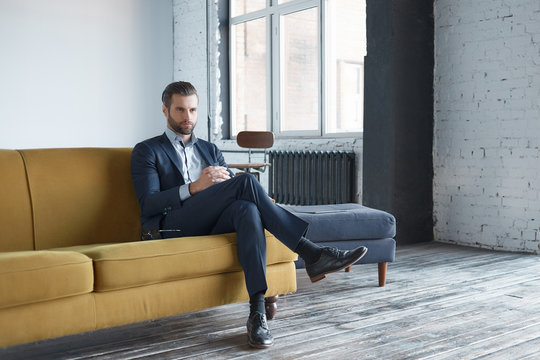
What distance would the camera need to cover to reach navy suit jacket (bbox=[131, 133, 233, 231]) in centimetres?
284

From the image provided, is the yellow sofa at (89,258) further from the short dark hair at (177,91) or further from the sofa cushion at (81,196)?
the short dark hair at (177,91)

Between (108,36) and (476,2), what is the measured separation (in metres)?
5.06

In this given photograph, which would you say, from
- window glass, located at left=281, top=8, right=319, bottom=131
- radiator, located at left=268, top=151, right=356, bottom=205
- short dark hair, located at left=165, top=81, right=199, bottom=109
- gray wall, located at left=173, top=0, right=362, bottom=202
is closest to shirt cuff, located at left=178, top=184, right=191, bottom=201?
short dark hair, located at left=165, top=81, right=199, bottom=109

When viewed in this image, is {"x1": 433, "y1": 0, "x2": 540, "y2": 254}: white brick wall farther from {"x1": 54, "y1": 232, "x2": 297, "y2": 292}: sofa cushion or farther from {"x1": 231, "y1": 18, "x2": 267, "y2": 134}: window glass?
{"x1": 231, "y1": 18, "x2": 267, "y2": 134}: window glass

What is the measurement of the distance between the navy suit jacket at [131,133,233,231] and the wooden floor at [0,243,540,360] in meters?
0.54

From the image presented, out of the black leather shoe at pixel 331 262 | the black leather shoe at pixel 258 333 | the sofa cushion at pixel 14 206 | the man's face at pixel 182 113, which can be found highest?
the man's face at pixel 182 113

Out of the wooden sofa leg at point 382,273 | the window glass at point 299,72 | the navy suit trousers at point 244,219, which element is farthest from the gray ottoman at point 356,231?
the window glass at point 299,72

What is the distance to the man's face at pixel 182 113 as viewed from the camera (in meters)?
3.02

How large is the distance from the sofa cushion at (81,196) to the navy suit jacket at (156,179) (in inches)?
6.4

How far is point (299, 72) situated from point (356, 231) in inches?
181

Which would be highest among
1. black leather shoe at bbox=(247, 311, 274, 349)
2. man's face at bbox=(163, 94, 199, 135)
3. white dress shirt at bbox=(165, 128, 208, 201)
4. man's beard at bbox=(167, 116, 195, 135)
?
man's face at bbox=(163, 94, 199, 135)

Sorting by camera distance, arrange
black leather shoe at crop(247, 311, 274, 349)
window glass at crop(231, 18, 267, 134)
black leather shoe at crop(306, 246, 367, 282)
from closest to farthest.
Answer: black leather shoe at crop(247, 311, 274, 349), black leather shoe at crop(306, 246, 367, 282), window glass at crop(231, 18, 267, 134)

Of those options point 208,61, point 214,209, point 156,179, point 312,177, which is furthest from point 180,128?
point 208,61

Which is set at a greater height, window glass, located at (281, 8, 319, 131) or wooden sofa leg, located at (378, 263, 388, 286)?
window glass, located at (281, 8, 319, 131)
